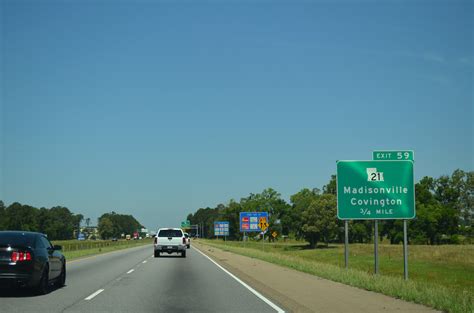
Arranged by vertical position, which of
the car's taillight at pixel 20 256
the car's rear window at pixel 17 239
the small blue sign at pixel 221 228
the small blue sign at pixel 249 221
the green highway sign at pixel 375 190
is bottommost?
the small blue sign at pixel 221 228

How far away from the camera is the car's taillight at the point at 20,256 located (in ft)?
47.1

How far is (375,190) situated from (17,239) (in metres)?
13.8

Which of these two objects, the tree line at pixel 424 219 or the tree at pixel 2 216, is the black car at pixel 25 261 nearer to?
the tree line at pixel 424 219

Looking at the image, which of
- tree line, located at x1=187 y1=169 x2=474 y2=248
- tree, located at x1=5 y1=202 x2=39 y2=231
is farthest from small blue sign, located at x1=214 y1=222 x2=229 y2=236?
tree, located at x1=5 y1=202 x2=39 y2=231

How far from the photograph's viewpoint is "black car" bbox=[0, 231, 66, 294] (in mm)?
14305

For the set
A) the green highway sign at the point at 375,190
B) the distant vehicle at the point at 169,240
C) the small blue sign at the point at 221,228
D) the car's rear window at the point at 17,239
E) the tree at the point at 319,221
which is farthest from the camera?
the small blue sign at the point at 221,228

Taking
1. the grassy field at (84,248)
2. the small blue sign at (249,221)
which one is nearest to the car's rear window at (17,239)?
the grassy field at (84,248)

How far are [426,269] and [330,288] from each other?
3156 centimetres

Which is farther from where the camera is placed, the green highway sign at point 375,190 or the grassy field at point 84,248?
the grassy field at point 84,248

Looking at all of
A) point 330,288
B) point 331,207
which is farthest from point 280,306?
point 331,207

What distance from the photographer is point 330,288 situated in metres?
17.0

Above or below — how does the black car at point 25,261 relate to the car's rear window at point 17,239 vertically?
below

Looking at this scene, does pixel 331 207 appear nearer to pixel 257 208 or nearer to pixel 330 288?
pixel 257 208

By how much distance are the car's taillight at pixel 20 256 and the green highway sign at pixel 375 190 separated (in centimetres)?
1275
